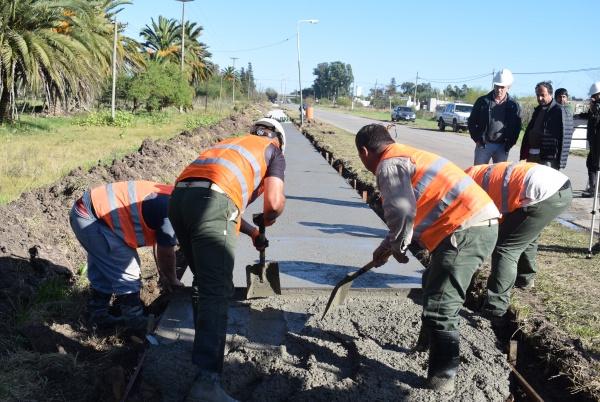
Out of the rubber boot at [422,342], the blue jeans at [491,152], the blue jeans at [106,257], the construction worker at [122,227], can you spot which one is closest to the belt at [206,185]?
the construction worker at [122,227]

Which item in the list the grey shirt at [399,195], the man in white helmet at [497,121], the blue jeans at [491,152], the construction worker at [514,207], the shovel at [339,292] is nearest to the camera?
the grey shirt at [399,195]

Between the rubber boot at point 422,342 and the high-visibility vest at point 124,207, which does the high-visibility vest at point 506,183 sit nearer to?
the rubber boot at point 422,342

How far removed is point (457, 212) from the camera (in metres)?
3.11

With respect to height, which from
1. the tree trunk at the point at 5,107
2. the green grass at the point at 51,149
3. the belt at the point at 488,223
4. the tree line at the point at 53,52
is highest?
the tree line at the point at 53,52

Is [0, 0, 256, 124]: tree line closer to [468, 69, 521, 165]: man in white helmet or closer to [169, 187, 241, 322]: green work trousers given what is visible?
[468, 69, 521, 165]: man in white helmet

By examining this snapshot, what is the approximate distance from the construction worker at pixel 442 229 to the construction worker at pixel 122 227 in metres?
1.54

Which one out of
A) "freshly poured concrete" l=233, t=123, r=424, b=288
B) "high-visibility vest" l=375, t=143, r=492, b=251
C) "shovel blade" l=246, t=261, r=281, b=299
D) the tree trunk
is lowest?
"freshly poured concrete" l=233, t=123, r=424, b=288

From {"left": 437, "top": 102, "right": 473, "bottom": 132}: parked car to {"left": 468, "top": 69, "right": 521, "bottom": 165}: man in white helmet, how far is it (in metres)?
22.7

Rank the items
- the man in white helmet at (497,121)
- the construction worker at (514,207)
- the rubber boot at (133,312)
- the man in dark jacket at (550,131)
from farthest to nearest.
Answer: the man in white helmet at (497,121)
the man in dark jacket at (550,131)
the construction worker at (514,207)
the rubber boot at (133,312)

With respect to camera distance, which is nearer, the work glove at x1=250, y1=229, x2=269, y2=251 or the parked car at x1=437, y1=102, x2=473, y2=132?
the work glove at x1=250, y1=229, x2=269, y2=251

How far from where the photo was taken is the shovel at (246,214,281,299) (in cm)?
441

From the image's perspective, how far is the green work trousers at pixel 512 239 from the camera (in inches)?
167

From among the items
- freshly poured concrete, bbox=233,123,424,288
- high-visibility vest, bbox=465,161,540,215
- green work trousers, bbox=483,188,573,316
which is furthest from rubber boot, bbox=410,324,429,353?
high-visibility vest, bbox=465,161,540,215

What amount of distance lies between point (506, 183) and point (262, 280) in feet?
6.60
